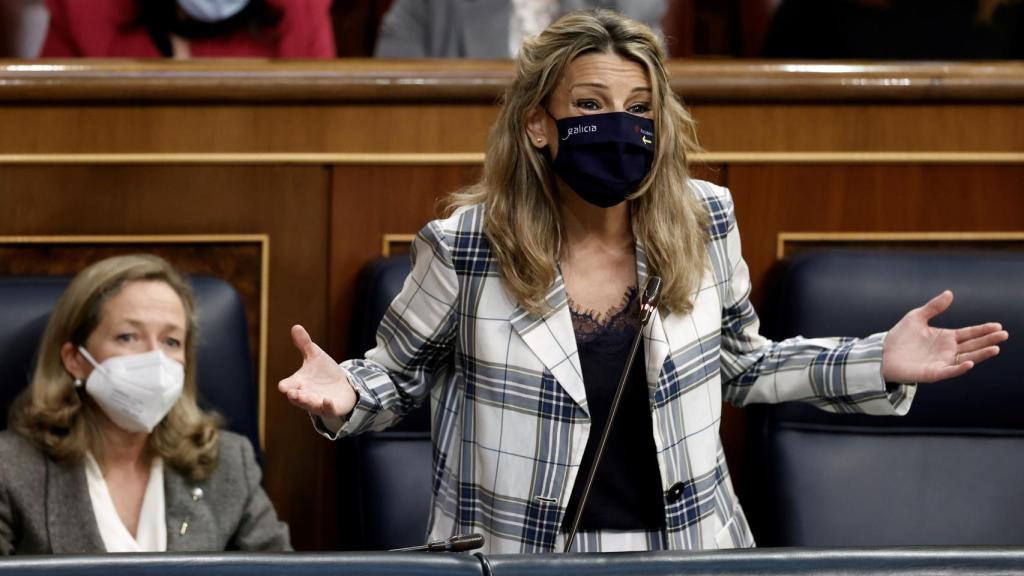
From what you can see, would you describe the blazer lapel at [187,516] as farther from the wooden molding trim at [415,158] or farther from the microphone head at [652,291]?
the microphone head at [652,291]

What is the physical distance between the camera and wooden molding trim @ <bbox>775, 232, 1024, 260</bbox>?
1595 mm

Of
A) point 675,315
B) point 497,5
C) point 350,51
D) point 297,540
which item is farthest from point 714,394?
point 350,51

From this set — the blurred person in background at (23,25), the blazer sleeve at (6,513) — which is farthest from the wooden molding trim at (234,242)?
the blurred person in background at (23,25)

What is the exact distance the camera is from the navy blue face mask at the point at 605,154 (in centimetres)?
104

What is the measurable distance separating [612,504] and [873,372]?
9.0 inches

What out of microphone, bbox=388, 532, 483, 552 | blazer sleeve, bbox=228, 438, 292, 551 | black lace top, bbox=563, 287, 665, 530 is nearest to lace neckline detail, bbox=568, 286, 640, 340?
black lace top, bbox=563, 287, 665, 530

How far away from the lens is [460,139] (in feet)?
5.12

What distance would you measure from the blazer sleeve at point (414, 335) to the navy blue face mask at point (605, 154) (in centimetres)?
11

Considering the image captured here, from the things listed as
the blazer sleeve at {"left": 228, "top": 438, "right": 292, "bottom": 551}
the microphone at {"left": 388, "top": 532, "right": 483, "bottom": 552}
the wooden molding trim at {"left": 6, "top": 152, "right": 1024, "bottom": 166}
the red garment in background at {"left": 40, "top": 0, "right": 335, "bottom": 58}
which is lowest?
the blazer sleeve at {"left": 228, "top": 438, "right": 292, "bottom": 551}

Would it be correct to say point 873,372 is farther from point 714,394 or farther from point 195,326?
point 195,326

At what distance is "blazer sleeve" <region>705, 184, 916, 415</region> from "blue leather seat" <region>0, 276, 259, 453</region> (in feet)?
1.83

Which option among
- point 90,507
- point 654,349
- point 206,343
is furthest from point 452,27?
point 654,349

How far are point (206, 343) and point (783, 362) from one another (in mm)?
625

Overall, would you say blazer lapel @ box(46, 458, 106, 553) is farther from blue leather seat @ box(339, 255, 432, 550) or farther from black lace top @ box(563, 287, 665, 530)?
black lace top @ box(563, 287, 665, 530)
